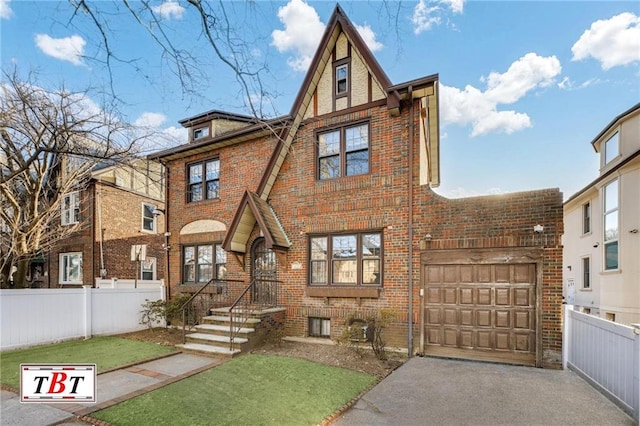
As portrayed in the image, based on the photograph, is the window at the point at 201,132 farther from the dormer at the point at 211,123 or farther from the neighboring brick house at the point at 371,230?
the neighboring brick house at the point at 371,230

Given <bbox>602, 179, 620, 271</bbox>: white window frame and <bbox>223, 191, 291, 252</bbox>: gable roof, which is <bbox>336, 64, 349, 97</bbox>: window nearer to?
<bbox>223, 191, 291, 252</bbox>: gable roof

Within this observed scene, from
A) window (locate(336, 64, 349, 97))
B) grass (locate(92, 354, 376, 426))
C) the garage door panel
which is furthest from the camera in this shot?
window (locate(336, 64, 349, 97))

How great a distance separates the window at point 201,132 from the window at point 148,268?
8.64 m

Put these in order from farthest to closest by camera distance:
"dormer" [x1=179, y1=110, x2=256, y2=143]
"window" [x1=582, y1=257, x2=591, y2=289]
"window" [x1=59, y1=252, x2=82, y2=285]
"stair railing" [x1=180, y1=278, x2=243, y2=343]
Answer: "window" [x1=582, y1=257, x2=591, y2=289] < "window" [x1=59, y1=252, x2=82, y2=285] < "dormer" [x1=179, y1=110, x2=256, y2=143] < "stair railing" [x1=180, y1=278, x2=243, y2=343]

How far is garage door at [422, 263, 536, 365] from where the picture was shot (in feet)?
24.7

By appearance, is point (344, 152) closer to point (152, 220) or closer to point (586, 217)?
point (152, 220)

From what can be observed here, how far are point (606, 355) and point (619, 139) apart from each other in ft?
44.4

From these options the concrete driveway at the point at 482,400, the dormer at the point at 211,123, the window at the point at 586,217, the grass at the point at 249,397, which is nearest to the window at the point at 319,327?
the grass at the point at 249,397

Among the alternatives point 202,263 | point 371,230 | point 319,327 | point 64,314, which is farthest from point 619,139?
point 64,314

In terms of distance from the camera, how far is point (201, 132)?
14195mm

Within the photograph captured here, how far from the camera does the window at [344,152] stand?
9727mm

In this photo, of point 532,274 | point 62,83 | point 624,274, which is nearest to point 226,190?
point 62,83

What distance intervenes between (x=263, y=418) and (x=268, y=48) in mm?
4830

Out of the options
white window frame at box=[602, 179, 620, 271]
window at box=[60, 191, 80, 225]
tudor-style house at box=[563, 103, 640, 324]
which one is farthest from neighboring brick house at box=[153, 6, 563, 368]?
white window frame at box=[602, 179, 620, 271]
